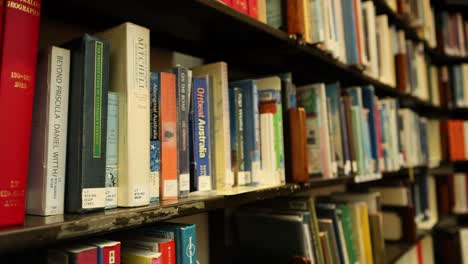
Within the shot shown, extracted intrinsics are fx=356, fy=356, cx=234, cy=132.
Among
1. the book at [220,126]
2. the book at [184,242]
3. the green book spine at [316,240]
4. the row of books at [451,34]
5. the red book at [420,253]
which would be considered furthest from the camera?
the row of books at [451,34]

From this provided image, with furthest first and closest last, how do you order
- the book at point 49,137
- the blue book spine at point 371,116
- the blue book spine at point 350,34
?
the blue book spine at point 371,116, the blue book spine at point 350,34, the book at point 49,137

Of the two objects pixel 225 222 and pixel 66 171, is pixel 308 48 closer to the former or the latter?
pixel 225 222

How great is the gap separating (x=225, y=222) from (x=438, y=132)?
7.15 feet

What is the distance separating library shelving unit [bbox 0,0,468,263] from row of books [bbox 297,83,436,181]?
7cm

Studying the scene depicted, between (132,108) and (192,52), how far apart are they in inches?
20.4

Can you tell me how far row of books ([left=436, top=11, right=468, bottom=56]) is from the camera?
2711 mm

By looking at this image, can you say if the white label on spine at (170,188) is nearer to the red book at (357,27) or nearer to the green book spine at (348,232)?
the green book spine at (348,232)

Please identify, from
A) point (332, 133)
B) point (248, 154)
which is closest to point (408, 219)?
point (332, 133)

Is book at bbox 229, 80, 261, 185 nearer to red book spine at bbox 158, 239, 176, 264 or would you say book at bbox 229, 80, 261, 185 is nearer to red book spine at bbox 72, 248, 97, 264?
red book spine at bbox 158, 239, 176, 264

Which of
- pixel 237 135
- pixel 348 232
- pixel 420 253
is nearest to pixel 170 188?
pixel 237 135

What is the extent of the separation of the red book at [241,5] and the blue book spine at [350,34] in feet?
1.96

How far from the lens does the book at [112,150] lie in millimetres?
588

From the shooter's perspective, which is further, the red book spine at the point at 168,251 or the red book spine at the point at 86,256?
the red book spine at the point at 168,251

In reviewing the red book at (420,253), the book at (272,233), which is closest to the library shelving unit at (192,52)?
the book at (272,233)
